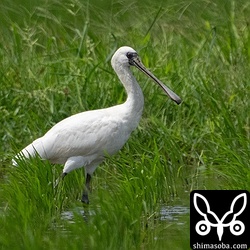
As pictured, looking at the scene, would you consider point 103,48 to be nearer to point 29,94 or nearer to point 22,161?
point 29,94

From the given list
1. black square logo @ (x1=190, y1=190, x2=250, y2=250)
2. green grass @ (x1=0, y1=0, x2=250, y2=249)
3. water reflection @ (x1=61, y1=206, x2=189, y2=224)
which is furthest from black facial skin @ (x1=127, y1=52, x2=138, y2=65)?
black square logo @ (x1=190, y1=190, x2=250, y2=250)

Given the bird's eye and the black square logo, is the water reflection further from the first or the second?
the bird's eye

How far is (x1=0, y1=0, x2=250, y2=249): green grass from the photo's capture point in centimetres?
786

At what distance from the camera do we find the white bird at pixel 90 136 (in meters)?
9.78

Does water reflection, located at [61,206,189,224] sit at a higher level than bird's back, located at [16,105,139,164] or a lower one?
lower

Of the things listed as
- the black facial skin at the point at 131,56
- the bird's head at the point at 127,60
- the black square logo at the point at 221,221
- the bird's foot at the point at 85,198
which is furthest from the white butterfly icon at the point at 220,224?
the black facial skin at the point at 131,56

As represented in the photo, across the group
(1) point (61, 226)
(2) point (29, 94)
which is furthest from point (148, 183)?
(2) point (29, 94)

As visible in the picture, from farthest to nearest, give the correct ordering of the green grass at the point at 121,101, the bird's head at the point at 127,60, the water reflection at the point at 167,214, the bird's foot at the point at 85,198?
the bird's head at the point at 127,60 → the bird's foot at the point at 85,198 → the water reflection at the point at 167,214 → the green grass at the point at 121,101

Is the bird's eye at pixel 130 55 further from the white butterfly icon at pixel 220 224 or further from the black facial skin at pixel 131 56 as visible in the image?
the white butterfly icon at pixel 220 224

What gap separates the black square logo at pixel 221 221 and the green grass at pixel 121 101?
124 millimetres

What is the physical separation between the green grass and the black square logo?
12 cm

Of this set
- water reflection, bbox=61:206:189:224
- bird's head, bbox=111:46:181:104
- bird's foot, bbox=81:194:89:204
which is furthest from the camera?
bird's head, bbox=111:46:181:104

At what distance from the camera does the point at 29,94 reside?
11.3 m

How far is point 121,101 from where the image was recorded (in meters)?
11.2
